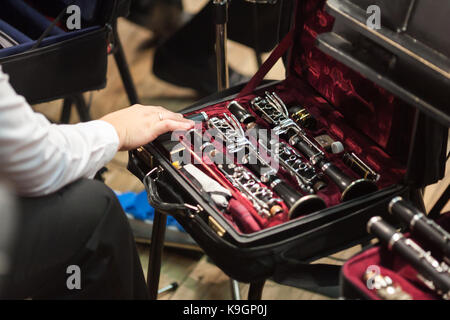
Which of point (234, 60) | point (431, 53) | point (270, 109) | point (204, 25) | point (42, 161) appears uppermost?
point (431, 53)

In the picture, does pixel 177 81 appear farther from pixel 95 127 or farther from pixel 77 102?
pixel 95 127

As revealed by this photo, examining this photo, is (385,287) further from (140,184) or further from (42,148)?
(140,184)

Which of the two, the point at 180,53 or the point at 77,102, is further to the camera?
the point at 180,53

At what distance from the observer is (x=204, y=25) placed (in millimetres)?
2146

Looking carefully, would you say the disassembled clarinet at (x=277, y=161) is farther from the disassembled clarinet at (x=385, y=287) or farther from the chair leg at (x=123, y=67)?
the chair leg at (x=123, y=67)

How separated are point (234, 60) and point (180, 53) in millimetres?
349

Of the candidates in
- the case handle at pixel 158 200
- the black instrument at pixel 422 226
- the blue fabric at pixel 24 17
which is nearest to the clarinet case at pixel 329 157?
the case handle at pixel 158 200

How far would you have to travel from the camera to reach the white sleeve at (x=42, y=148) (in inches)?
31.7

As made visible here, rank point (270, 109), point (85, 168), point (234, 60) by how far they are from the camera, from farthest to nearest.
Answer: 1. point (234, 60)
2. point (270, 109)
3. point (85, 168)

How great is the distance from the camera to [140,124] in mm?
1083

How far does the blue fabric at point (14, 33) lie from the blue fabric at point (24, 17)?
0.08 meters

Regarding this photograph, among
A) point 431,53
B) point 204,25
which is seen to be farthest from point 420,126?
point 204,25

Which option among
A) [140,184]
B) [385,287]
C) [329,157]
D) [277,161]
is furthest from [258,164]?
[140,184]

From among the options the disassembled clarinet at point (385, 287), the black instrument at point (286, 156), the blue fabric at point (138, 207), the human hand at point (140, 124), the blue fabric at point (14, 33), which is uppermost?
the human hand at point (140, 124)
